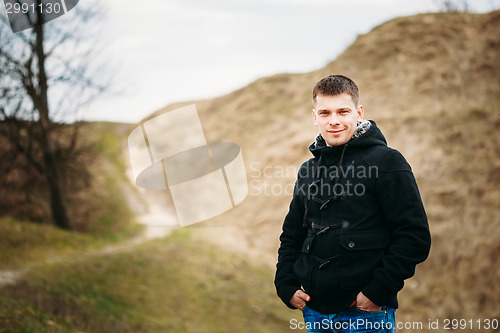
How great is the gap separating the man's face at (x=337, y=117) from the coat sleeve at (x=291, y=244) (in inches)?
18.2

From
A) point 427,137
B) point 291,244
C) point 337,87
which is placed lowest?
point 427,137

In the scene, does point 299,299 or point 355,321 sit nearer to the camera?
point 355,321

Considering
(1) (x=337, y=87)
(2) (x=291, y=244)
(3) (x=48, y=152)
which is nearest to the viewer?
(1) (x=337, y=87)

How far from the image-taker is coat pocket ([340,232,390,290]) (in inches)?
89.9

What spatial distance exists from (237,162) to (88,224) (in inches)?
294

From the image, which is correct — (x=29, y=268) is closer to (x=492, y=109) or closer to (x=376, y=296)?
(x=376, y=296)

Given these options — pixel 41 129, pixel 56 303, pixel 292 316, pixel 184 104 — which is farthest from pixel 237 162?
pixel 184 104

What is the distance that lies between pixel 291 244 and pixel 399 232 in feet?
2.55

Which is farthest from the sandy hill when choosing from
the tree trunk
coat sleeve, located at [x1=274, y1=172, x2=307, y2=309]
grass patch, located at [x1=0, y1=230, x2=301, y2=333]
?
coat sleeve, located at [x1=274, y1=172, x2=307, y2=309]

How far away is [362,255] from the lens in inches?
90.6

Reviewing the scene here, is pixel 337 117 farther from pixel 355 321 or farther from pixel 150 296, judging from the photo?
pixel 150 296

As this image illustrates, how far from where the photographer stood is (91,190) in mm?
18750

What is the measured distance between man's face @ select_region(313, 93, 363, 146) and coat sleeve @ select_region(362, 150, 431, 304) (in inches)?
13.1

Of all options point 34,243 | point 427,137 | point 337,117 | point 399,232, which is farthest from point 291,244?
point 427,137
